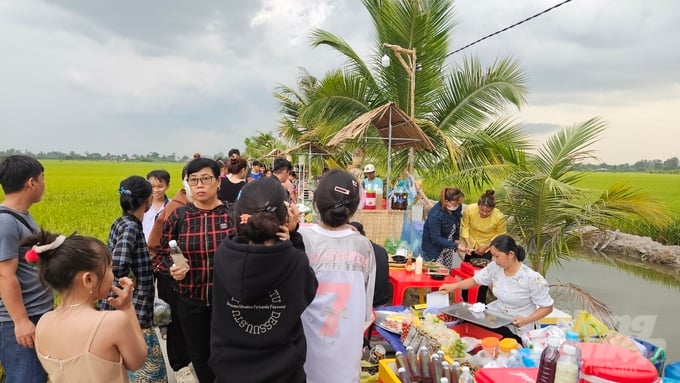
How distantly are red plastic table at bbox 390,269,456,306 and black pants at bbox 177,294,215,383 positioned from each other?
7.17 ft

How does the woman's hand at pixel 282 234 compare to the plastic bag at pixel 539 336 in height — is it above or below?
above

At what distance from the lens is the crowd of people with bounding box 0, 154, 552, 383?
146 cm

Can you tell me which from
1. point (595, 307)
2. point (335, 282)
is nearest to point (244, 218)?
point (335, 282)

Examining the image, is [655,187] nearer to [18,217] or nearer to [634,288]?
[634,288]

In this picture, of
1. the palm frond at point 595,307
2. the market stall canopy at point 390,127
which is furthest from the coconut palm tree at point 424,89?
the palm frond at point 595,307

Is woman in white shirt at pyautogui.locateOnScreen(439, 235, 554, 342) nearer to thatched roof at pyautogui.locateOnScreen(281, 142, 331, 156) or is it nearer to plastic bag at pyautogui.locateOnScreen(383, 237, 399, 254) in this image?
plastic bag at pyautogui.locateOnScreen(383, 237, 399, 254)

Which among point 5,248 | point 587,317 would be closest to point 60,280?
point 5,248

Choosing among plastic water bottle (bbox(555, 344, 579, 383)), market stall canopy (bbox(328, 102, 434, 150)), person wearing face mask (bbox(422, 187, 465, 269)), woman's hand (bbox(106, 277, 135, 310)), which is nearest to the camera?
plastic water bottle (bbox(555, 344, 579, 383))

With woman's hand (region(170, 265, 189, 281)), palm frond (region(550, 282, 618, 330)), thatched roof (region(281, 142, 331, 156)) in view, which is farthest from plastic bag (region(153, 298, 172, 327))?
thatched roof (region(281, 142, 331, 156))

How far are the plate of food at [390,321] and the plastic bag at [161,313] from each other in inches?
58.1

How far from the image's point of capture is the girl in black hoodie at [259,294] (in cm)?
148

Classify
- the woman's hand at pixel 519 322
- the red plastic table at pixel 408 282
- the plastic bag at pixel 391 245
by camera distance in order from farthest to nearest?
1. the plastic bag at pixel 391 245
2. the red plastic table at pixel 408 282
3. the woman's hand at pixel 519 322

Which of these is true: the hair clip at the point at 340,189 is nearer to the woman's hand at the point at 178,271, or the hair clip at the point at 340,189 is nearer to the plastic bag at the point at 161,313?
the woman's hand at the point at 178,271

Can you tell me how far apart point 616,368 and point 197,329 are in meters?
1.93
